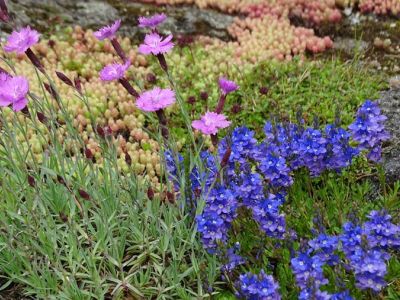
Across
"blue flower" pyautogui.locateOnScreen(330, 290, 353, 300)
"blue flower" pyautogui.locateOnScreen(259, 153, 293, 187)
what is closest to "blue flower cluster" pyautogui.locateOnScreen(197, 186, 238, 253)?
"blue flower" pyautogui.locateOnScreen(259, 153, 293, 187)

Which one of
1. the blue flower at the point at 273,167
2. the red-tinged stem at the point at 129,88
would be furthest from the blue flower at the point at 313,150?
the red-tinged stem at the point at 129,88

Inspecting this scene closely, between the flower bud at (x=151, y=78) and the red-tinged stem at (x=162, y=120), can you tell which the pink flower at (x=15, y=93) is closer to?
the red-tinged stem at (x=162, y=120)

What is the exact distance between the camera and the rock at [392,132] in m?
5.41

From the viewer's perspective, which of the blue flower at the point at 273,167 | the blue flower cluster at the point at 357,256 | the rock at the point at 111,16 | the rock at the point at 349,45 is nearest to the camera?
the blue flower cluster at the point at 357,256

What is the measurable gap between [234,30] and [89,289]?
6.01 metres

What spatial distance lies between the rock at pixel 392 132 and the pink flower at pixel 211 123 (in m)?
1.96

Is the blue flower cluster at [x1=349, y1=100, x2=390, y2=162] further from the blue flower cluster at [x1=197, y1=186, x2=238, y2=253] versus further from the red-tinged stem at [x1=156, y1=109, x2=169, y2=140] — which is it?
the red-tinged stem at [x1=156, y1=109, x2=169, y2=140]

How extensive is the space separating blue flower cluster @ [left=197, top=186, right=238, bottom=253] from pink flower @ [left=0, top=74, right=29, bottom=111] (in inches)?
48.4

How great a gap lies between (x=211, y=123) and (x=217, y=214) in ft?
1.99

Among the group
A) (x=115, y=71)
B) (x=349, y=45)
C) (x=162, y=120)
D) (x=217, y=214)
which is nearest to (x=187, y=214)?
(x=217, y=214)

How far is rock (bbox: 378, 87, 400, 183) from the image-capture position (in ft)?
17.7

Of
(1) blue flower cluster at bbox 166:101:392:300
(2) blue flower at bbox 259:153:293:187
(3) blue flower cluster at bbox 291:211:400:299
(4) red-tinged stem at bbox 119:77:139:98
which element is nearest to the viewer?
(3) blue flower cluster at bbox 291:211:400:299

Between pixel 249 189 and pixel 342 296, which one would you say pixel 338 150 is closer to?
pixel 249 189

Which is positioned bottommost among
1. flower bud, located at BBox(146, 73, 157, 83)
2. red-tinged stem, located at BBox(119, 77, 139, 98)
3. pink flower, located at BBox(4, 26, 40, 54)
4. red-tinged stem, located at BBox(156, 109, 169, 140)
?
flower bud, located at BBox(146, 73, 157, 83)
